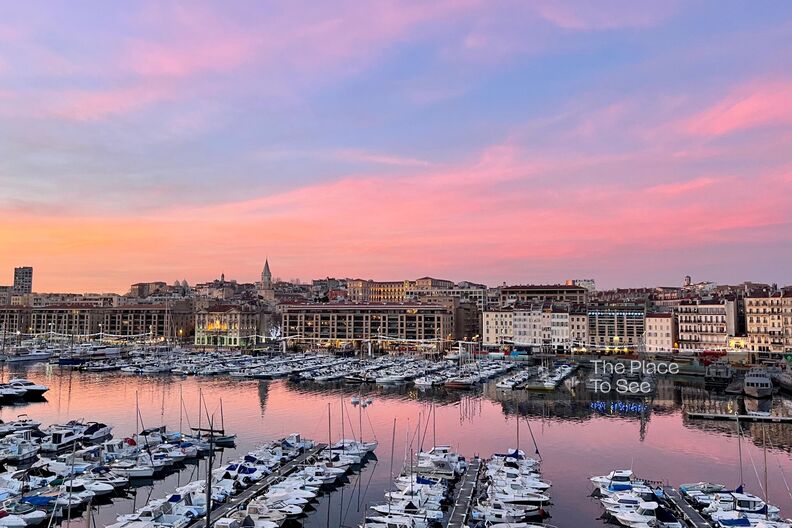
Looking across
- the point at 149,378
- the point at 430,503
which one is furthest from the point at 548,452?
the point at 149,378

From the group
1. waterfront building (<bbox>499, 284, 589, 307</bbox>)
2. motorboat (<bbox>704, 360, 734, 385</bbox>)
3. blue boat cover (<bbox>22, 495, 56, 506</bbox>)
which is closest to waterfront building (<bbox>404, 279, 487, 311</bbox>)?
waterfront building (<bbox>499, 284, 589, 307</bbox>)

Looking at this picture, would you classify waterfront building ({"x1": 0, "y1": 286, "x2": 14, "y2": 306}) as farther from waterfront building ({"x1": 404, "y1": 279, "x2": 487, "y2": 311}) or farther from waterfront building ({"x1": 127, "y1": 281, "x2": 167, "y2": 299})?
waterfront building ({"x1": 404, "y1": 279, "x2": 487, "y2": 311})

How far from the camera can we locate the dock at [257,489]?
1789cm

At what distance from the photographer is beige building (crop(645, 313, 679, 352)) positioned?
227 ft

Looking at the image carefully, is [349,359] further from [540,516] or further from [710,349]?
[540,516]

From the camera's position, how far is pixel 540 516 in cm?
1839

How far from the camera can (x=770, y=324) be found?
62.2 m

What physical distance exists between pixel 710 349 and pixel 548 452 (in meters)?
46.3

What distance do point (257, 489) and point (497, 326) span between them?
199 ft

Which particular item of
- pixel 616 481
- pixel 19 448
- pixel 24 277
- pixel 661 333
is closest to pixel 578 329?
pixel 661 333

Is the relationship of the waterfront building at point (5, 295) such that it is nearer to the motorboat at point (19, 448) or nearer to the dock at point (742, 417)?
the motorboat at point (19, 448)

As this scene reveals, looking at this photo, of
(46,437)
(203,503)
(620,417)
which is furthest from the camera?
(620,417)

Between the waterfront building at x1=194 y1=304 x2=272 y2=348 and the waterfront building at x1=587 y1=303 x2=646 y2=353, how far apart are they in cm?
4116

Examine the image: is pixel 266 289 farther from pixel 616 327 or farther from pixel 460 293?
pixel 616 327
